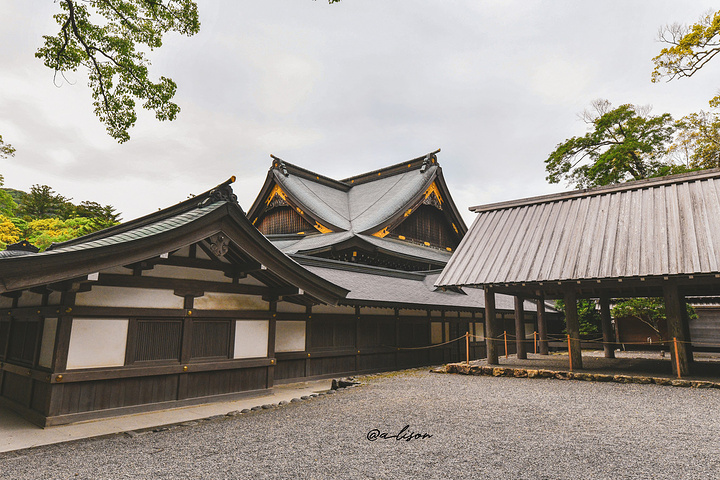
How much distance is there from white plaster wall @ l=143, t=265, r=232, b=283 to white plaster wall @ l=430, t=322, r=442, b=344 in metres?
8.82

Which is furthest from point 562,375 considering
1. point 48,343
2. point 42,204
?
point 42,204

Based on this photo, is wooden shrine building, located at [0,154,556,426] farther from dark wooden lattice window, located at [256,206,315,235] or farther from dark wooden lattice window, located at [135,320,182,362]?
dark wooden lattice window, located at [256,206,315,235]

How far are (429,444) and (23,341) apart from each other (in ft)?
24.4

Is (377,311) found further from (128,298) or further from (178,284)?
(128,298)

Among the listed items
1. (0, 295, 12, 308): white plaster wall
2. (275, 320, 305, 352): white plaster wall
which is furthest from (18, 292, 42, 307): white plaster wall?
(275, 320, 305, 352): white plaster wall

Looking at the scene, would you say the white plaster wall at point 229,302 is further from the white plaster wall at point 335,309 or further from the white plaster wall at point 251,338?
the white plaster wall at point 335,309

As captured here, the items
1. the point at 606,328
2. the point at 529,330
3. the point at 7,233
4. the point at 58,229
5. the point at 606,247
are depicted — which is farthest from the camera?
the point at 58,229

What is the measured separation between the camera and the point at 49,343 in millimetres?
6547

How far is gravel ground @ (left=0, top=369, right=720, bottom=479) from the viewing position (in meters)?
4.27

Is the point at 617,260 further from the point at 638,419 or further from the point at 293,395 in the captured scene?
the point at 293,395

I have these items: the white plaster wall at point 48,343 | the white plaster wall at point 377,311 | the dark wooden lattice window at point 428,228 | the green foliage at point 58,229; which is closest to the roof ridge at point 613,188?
the white plaster wall at point 377,311

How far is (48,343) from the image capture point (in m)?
6.59

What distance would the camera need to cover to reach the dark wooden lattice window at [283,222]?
2128cm

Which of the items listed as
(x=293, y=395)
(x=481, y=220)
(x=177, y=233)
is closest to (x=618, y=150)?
(x=481, y=220)
